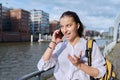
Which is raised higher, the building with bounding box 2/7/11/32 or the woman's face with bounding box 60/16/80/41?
the woman's face with bounding box 60/16/80/41

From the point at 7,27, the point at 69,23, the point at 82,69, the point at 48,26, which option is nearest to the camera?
the point at 82,69

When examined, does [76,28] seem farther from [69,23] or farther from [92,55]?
[92,55]

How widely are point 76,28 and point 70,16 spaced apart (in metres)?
0.14

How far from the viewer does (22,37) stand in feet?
398

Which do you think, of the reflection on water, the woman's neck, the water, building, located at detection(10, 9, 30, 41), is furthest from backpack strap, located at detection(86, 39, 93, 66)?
building, located at detection(10, 9, 30, 41)

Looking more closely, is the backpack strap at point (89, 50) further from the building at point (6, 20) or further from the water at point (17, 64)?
the building at point (6, 20)

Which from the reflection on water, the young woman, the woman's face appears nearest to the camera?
the young woman

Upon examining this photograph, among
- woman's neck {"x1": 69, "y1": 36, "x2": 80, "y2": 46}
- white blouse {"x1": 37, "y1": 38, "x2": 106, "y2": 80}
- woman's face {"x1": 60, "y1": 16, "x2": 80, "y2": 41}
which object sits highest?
woman's face {"x1": 60, "y1": 16, "x2": 80, "y2": 41}

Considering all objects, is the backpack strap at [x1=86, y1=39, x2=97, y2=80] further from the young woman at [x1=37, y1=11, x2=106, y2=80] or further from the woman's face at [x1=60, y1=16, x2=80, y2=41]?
the woman's face at [x1=60, y1=16, x2=80, y2=41]

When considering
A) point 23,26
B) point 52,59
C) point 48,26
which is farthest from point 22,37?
point 52,59

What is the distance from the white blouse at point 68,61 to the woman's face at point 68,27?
0.29ft

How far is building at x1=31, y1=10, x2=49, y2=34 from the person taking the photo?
481ft

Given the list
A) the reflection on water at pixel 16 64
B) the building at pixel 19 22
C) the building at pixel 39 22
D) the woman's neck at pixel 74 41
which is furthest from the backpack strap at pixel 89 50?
the building at pixel 39 22

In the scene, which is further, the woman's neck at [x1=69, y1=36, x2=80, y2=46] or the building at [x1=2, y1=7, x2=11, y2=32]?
the building at [x1=2, y1=7, x2=11, y2=32]
